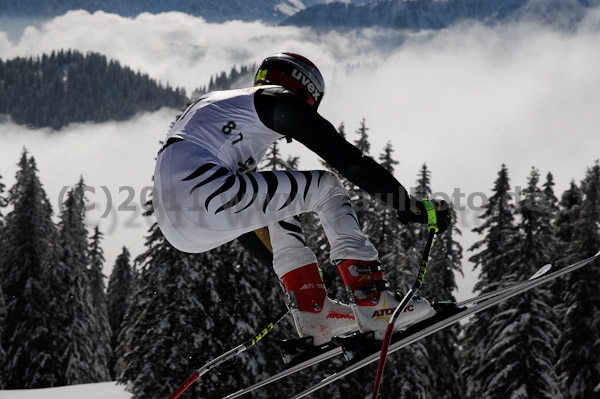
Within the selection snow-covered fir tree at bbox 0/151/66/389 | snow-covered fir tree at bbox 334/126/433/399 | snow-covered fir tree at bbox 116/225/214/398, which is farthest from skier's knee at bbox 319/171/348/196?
snow-covered fir tree at bbox 0/151/66/389

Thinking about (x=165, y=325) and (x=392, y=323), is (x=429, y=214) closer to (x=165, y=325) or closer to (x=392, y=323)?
(x=392, y=323)

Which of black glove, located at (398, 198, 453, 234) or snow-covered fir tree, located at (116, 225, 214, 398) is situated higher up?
snow-covered fir tree, located at (116, 225, 214, 398)

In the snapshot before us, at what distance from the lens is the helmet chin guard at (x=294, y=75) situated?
167 inches

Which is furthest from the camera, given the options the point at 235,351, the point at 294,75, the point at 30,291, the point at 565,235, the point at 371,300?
the point at 565,235

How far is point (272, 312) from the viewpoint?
24.0 meters

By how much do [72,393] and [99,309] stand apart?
28.0 meters

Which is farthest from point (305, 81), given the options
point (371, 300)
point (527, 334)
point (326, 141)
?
point (527, 334)

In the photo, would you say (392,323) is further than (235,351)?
No

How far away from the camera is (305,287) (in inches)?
175

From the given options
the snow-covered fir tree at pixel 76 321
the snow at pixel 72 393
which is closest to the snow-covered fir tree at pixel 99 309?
the snow-covered fir tree at pixel 76 321

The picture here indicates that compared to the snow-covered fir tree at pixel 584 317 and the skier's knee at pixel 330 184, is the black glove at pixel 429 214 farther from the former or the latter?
the snow-covered fir tree at pixel 584 317

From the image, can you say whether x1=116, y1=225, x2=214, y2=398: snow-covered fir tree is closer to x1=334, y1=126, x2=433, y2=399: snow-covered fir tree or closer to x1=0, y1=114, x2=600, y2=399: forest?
x1=0, y1=114, x2=600, y2=399: forest

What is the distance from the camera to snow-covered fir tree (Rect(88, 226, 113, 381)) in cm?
4025

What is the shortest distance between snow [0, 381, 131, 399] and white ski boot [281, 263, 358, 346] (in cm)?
1589
